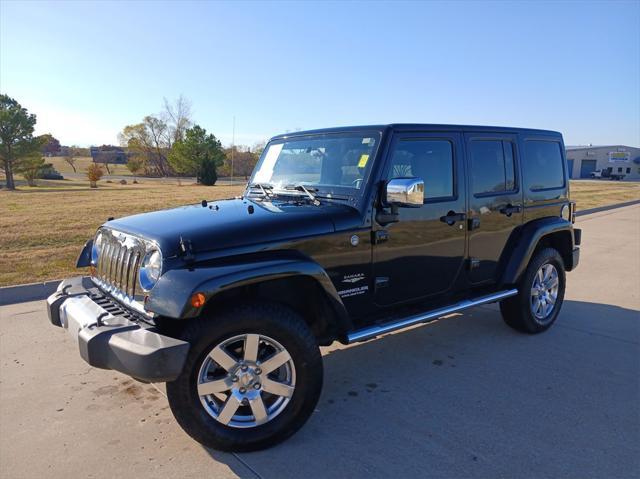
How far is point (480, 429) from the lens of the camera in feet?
10.3

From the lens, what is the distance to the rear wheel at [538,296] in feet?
15.4

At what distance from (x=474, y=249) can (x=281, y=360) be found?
2174mm

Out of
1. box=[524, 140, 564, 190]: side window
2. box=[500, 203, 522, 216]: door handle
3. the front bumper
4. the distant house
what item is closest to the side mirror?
box=[500, 203, 522, 216]: door handle

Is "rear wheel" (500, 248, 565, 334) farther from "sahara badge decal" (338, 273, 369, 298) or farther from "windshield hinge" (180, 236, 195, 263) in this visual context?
"windshield hinge" (180, 236, 195, 263)

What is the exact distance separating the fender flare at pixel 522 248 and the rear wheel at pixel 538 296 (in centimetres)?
16

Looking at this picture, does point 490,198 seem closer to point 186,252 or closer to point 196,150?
point 186,252

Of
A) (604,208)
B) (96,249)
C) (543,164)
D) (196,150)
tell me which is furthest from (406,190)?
(196,150)

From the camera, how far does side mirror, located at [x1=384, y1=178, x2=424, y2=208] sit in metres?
3.17

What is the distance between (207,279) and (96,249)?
1563 millimetres

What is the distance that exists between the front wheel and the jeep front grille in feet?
1.67

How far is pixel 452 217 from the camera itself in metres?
3.98

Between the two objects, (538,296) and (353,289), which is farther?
(538,296)

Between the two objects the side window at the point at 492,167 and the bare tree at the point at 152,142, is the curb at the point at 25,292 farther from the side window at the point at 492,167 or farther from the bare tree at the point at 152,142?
the bare tree at the point at 152,142

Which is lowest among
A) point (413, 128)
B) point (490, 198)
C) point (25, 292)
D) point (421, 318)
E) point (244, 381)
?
point (25, 292)
